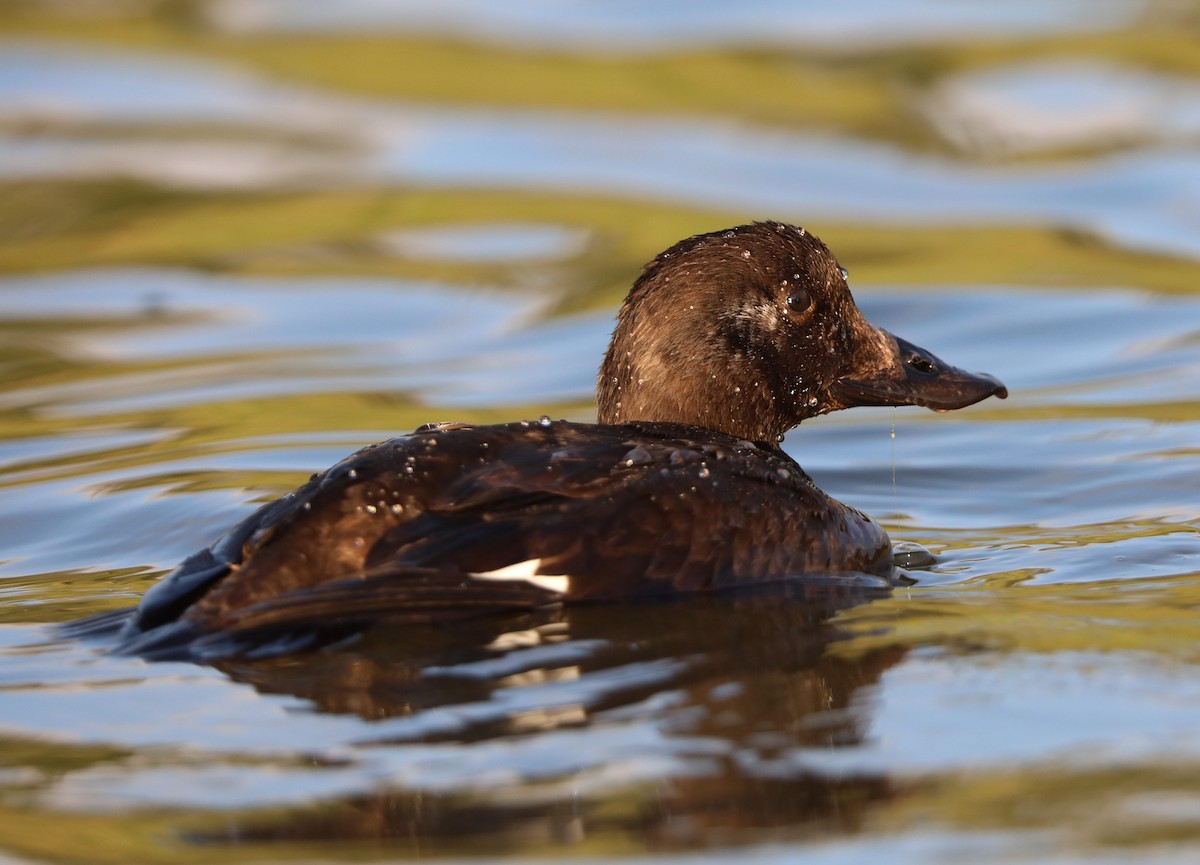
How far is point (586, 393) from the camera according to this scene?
31.6 ft

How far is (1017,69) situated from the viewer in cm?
1523

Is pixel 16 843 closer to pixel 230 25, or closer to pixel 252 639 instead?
pixel 252 639

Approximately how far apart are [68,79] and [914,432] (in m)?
8.78

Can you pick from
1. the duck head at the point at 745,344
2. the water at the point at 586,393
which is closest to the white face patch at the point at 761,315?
the duck head at the point at 745,344

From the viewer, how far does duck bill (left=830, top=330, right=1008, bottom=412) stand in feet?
22.4

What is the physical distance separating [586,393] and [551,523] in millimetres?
4365

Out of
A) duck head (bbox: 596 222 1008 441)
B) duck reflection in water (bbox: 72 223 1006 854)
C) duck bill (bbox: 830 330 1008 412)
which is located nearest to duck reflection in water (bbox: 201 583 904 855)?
duck reflection in water (bbox: 72 223 1006 854)

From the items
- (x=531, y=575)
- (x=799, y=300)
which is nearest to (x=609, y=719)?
(x=531, y=575)

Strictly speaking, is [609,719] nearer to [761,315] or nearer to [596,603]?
[596,603]

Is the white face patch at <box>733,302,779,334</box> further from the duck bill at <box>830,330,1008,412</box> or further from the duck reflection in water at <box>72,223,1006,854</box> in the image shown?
the duck bill at <box>830,330,1008,412</box>

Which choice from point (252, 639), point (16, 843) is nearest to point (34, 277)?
point (252, 639)

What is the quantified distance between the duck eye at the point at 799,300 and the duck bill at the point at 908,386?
353mm

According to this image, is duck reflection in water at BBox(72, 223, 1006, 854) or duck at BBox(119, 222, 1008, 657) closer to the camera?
duck reflection in water at BBox(72, 223, 1006, 854)

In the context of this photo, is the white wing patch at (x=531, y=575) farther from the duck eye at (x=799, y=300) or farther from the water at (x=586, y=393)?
the duck eye at (x=799, y=300)
